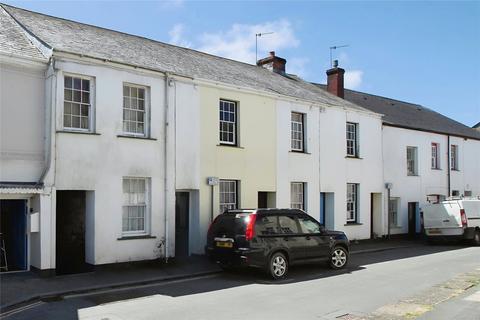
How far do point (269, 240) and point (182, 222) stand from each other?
4.77m

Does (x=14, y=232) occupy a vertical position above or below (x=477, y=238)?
above

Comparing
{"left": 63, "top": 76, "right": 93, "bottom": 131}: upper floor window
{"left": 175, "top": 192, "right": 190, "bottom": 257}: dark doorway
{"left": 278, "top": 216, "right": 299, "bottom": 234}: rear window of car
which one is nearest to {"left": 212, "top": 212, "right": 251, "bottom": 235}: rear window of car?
{"left": 278, "top": 216, "right": 299, "bottom": 234}: rear window of car

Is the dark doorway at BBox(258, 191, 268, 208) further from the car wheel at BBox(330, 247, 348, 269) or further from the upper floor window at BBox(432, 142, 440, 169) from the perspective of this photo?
the upper floor window at BBox(432, 142, 440, 169)

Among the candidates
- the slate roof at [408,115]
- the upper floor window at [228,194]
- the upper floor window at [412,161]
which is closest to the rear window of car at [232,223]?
the upper floor window at [228,194]

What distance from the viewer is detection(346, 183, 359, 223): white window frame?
21766 mm

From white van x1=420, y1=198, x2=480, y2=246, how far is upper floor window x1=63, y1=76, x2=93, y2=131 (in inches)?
633

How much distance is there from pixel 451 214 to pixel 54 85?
57.5 feet

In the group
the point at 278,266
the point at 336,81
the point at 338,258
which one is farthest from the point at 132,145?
the point at 336,81

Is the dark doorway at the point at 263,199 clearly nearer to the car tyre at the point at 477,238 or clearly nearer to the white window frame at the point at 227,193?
the white window frame at the point at 227,193

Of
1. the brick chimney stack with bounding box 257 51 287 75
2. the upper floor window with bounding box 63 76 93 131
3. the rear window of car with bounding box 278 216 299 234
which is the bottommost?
the rear window of car with bounding box 278 216 299 234

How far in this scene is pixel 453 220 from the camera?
2192 centimetres

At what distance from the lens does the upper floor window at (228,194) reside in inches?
660

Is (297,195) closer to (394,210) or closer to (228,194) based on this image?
(228,194)

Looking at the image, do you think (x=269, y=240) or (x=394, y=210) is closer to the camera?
(x=269, y=240)
